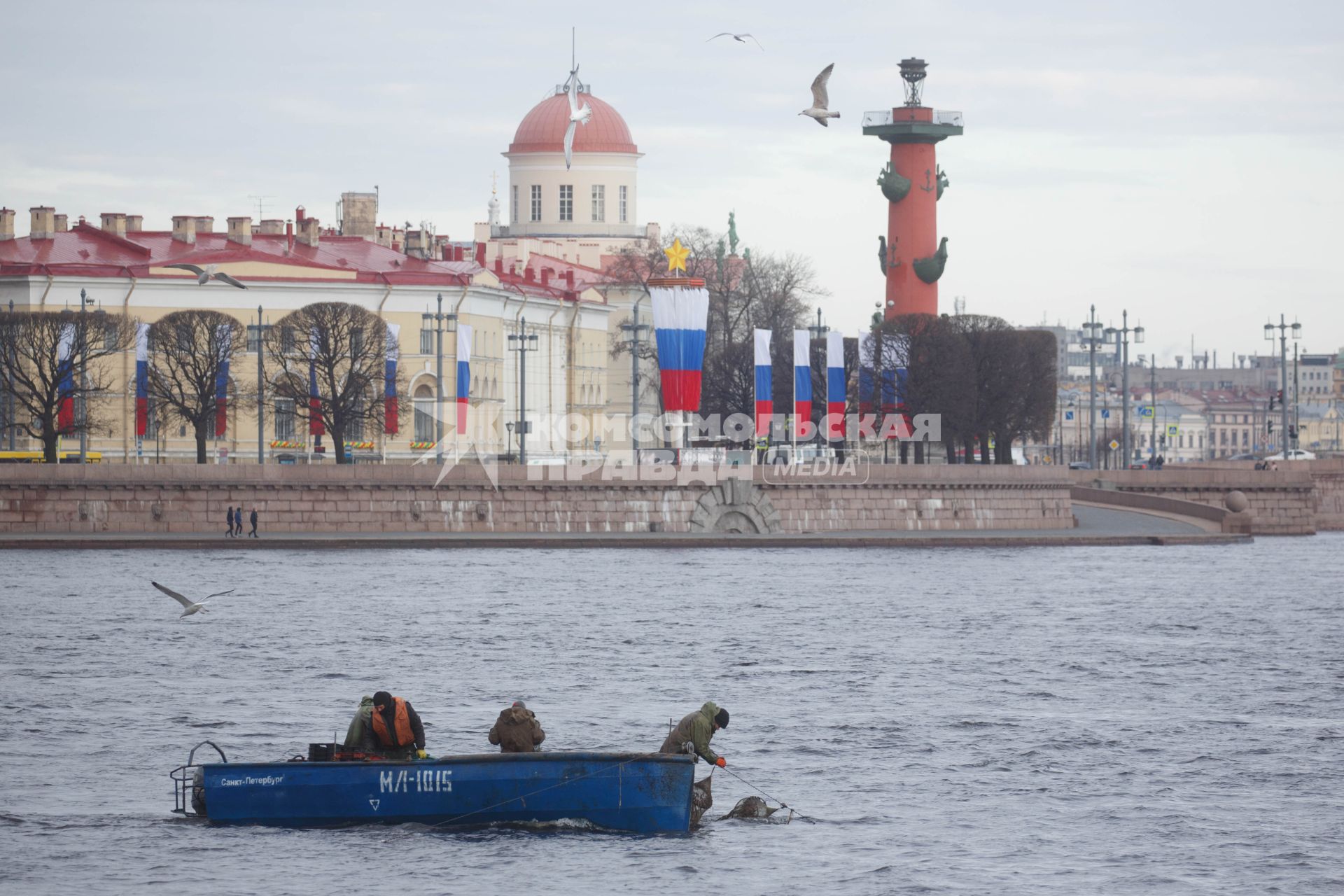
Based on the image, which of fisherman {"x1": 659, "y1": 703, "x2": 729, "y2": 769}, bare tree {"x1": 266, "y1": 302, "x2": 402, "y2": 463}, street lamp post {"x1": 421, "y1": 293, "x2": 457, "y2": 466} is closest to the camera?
fisherman {"x1": 659, "y1": 703, "x2": 729, "y2": 769}

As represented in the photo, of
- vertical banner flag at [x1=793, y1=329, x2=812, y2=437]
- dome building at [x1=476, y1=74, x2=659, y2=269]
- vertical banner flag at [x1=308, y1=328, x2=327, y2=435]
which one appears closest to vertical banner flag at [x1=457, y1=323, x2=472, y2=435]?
vertical banner flag at [x1=308, y1=328, x2=327, y2=435]

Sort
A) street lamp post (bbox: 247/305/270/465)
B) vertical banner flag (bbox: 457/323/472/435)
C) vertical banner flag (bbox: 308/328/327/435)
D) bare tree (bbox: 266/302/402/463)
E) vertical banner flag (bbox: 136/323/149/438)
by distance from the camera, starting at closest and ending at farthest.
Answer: vertical banner flag (bbox: 136/323/149/438), street lamp post (bbox: 247/305/270/465), bare tree (bbox: 266/302/402/463), vertical banner flag (bbox: 308/328/327/435), vertical banner flag (bbox: 457/323/472/435)

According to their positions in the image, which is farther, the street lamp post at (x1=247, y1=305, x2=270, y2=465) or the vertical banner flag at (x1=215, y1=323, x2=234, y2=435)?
the vertical banner flag at (x1=215, y1=323, x2=234, y2=435)

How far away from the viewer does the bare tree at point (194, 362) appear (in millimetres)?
58906

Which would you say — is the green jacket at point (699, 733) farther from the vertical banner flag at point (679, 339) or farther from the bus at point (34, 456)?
the bus at point (34, 456)

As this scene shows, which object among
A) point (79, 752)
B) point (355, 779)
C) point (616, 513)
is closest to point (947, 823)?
point (355, 779)

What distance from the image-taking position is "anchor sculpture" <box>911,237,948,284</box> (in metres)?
70.2

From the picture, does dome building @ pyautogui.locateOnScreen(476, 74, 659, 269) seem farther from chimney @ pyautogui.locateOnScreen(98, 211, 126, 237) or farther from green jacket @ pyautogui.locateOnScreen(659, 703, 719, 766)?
green jacket @ pyautogui.locateOnScreen(659, 703, 719, 766)

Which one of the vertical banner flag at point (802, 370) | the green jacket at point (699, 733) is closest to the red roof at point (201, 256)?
the vertical banner flag at point (802, 370)

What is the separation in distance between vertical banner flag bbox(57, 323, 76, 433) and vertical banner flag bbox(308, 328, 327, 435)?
5.52m

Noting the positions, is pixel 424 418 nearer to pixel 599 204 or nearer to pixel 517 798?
pixel 599 204

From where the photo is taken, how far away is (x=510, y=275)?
3241 inches

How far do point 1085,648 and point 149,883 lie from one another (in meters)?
19.9

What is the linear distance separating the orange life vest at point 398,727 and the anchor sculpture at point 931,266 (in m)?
50.0
